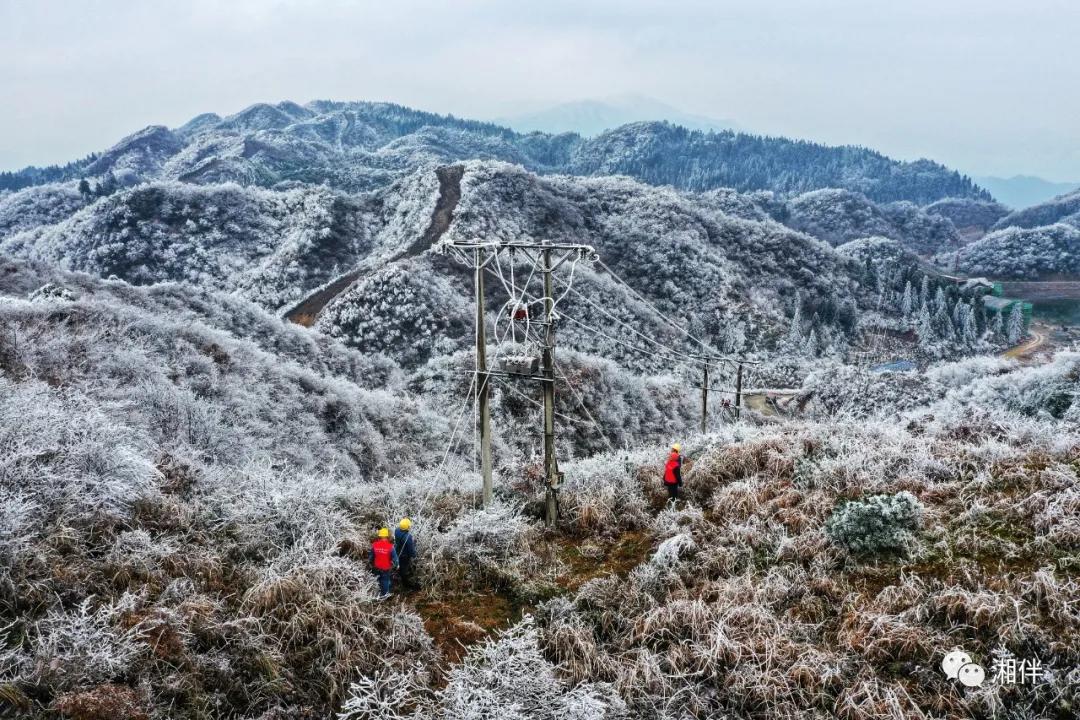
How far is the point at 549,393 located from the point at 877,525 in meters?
5.54

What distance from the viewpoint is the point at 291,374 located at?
2217cm

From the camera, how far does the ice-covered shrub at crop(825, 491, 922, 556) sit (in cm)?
827

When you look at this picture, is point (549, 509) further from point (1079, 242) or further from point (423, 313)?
point (1079, 242)

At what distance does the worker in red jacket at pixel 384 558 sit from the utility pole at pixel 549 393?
333 centimetres

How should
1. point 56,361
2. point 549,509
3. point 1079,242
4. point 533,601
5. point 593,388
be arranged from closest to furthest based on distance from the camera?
point 533,601, point 549,509, point 56,361, point 593,388, point 1079,242

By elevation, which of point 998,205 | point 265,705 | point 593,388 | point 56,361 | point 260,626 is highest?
point 998,205

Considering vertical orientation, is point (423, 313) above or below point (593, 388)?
above

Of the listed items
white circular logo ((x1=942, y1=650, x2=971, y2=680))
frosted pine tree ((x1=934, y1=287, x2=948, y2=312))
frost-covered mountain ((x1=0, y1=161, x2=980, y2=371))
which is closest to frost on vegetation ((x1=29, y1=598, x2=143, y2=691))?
white circular logo ((x1=942, y1=650, x2=971, y2=680))

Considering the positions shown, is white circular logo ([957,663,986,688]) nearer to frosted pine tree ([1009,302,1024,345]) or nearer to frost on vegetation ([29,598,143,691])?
frost on vegetation ([29,598,143,691])

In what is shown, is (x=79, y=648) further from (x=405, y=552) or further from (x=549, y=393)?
(x=549, y=393)

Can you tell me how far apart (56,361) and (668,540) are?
17.4m

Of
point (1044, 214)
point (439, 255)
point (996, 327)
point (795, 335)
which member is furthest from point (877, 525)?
point (1044, 214)

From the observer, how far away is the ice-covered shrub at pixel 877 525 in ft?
27.1

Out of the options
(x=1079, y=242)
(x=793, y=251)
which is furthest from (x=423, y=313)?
(x=1079, y=242)
